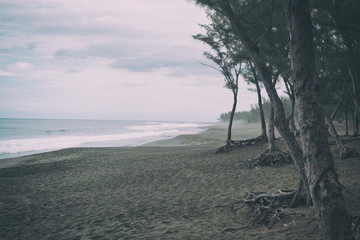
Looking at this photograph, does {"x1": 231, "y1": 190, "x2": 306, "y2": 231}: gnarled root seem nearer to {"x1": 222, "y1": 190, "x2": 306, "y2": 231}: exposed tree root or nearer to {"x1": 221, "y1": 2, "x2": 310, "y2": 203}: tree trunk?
{"x1": 222, "y1": 190, "x2": 306, "y2": 231}: exposed tree root

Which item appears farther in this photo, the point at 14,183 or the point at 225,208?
the point at 14,183

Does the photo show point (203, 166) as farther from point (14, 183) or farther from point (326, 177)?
point (326, 177)

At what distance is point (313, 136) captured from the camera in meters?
3.51

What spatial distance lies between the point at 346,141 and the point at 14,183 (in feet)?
54.8

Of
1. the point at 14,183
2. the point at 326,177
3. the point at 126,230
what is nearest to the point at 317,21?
the point at 326,177

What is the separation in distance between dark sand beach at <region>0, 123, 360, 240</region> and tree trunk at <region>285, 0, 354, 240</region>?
1.20 metres

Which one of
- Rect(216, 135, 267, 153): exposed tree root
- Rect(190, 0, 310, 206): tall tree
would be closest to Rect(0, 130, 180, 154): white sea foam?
Rect(216, 135, 267, 153): exposed tree root

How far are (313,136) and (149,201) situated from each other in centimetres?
583

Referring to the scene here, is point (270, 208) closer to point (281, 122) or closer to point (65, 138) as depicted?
point (281, 122)

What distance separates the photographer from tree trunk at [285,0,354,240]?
11.0ft

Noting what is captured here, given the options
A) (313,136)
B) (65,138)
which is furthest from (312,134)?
(65,138)

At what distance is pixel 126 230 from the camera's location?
19.5ft

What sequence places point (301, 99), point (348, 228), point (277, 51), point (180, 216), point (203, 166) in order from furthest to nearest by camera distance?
point (203, 166)
point (277, 51)
point (180, 216)
point (301, 99)
point (348, 228)

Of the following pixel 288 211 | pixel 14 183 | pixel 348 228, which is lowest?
pixel 14 183
